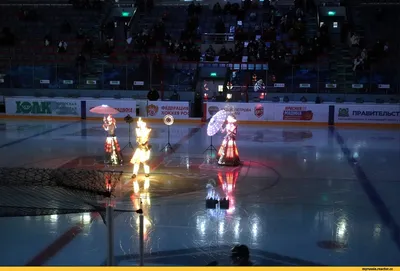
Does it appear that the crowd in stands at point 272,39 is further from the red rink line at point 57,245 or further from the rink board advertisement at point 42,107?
the red rink line at point 57,245

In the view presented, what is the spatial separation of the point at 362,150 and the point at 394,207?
8.20 m

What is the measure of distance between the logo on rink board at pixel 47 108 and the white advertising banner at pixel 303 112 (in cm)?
1070

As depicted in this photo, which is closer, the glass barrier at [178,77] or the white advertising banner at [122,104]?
the white advertising banner at [122,104]

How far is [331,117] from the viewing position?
28078mm

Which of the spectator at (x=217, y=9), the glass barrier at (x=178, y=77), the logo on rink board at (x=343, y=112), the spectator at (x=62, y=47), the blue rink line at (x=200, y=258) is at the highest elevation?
the spectator at (x=217, y=9)

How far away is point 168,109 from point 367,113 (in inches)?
396

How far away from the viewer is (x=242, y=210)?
12.2 m

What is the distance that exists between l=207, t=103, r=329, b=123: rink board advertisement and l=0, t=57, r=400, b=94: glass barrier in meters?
2.37

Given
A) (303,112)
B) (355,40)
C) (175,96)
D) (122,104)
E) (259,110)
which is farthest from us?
(355,40)

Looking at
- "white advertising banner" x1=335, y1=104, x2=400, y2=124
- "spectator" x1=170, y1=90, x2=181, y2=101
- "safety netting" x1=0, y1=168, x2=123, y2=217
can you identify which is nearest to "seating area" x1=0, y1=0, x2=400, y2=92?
"spectator" x1=170, y1=90, x2=181, y2=101

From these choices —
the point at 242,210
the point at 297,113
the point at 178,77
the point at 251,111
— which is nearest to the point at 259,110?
the point at 251,111

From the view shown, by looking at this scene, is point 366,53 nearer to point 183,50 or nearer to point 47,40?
point 183,50

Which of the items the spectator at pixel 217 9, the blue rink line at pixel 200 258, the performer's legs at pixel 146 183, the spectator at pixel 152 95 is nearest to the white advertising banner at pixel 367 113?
the spectator at pixel 152 95

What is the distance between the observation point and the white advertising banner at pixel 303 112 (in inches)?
1107
